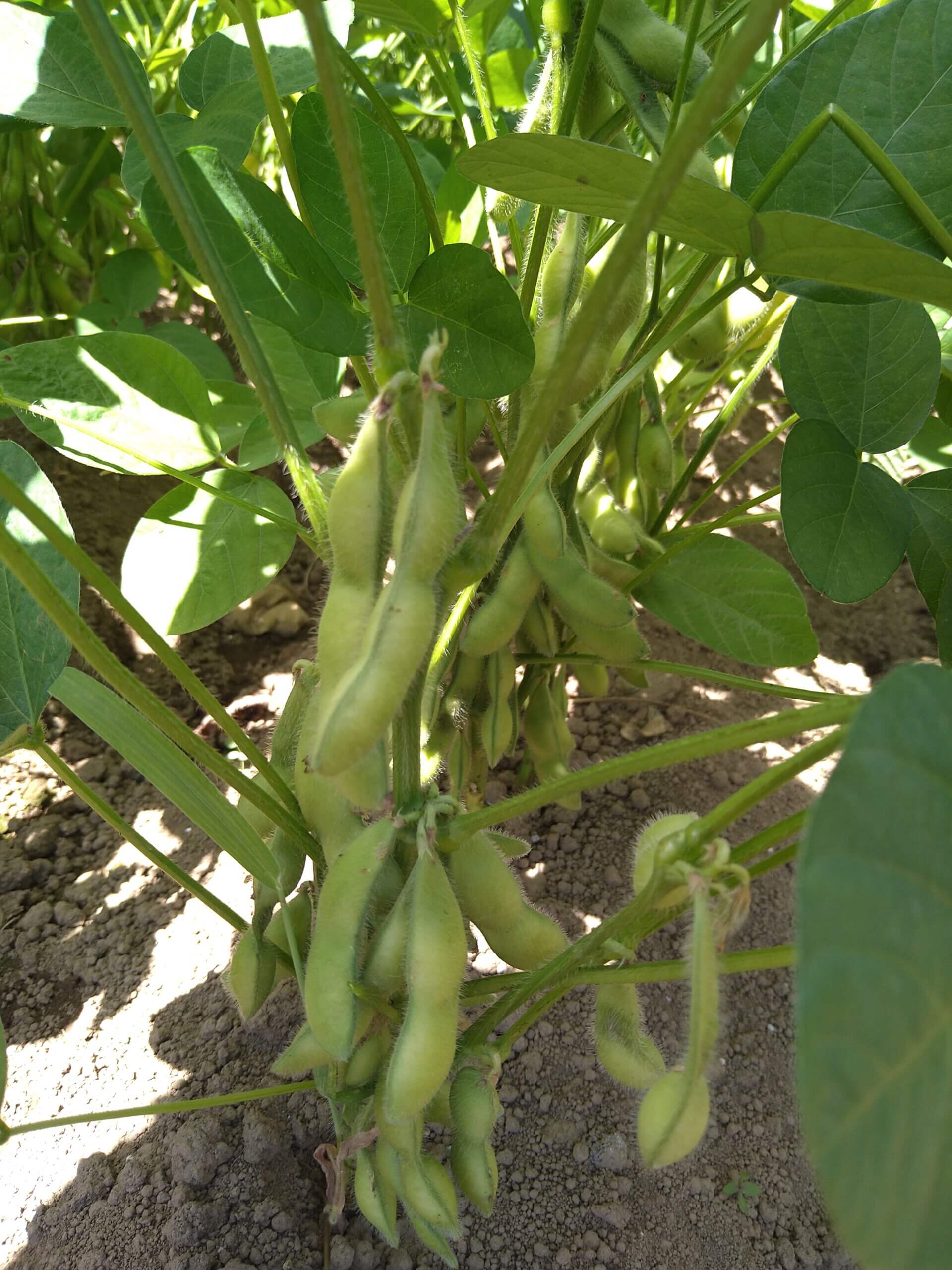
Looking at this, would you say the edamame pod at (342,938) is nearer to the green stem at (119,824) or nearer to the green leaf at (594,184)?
the green stem at (119,824)

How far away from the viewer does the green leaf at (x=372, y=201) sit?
3.13 feet

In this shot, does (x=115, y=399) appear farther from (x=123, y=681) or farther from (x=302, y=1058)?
(x=302, y=1058)

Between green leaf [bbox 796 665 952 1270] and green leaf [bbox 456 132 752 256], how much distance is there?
17.8 inches

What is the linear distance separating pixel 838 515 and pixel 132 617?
80cm

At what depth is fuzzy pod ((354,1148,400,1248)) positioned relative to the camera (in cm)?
94

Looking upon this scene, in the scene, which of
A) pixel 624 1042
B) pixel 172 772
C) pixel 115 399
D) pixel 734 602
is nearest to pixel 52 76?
pixel 115 399

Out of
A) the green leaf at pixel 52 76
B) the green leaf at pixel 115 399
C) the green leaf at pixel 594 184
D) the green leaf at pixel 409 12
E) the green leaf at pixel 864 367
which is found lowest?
the green leaf at pixel 115 399

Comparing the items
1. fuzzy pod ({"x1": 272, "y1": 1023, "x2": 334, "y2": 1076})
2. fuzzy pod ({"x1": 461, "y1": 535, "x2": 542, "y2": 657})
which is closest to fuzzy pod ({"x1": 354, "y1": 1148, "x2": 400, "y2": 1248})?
fuzzy pod ({"x1": 272, "y1": 1023, "x2": 334, "y2": 1076})

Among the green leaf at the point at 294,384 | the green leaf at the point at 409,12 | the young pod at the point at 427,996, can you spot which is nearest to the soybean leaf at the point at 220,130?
the green leaf at the point at 409,12

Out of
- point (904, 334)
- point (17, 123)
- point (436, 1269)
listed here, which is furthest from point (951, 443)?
point (17, 123)

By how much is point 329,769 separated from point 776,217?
558 mm

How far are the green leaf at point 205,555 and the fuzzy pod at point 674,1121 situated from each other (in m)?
0.77

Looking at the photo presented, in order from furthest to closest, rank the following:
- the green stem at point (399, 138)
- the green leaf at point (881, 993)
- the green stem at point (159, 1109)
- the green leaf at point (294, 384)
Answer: the green leaf at point (294, 384)
the green stem at point (399, 138)
the green stem at point (159, 1109)
the green leaf at point (881, 993)

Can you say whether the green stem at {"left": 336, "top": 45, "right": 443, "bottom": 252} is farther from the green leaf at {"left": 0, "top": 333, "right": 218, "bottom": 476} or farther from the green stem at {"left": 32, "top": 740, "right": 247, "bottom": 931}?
the green stem at {"left": 32, "top": 740, "right": 247, "bottom": 931}
